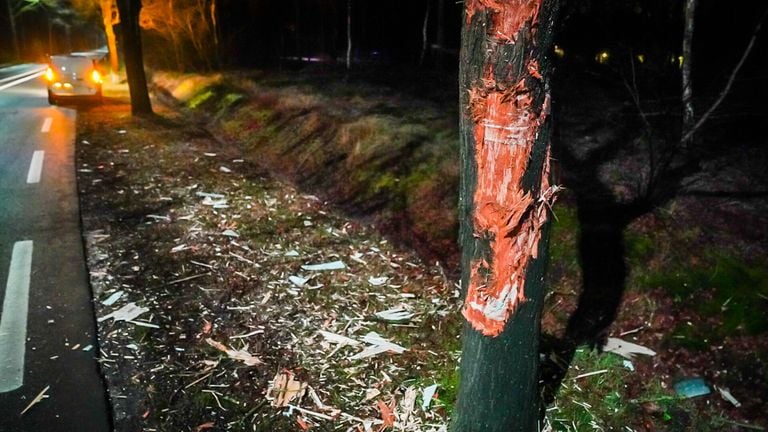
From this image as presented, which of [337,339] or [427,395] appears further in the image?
[337,339]

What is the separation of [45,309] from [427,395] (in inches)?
153

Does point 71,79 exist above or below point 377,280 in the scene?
above

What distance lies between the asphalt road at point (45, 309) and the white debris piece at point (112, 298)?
0.14 m

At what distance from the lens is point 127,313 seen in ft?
15.4

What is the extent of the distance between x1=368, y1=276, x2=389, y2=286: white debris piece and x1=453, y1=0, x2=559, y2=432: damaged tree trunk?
8.37 ft

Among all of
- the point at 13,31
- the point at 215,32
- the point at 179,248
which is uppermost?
the point at 13,31

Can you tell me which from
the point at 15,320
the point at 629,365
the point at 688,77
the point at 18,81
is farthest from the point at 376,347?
the point at 18,81

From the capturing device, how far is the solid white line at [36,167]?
855cm

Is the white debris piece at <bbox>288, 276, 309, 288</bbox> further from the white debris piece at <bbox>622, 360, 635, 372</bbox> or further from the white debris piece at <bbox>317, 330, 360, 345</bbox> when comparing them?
the white debris piece at <bbox>622, 360, 635, 372</bbox>

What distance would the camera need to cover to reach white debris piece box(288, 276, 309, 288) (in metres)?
5.37

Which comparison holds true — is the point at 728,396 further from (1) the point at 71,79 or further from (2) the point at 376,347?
(1) the point at 71,79

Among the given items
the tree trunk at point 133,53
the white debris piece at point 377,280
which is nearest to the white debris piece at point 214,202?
the white debris piece at point 377,280

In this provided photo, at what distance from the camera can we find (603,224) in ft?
18.8

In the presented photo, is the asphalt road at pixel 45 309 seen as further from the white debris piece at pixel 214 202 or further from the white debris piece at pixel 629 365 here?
the white debris piece at pixel 629 365
